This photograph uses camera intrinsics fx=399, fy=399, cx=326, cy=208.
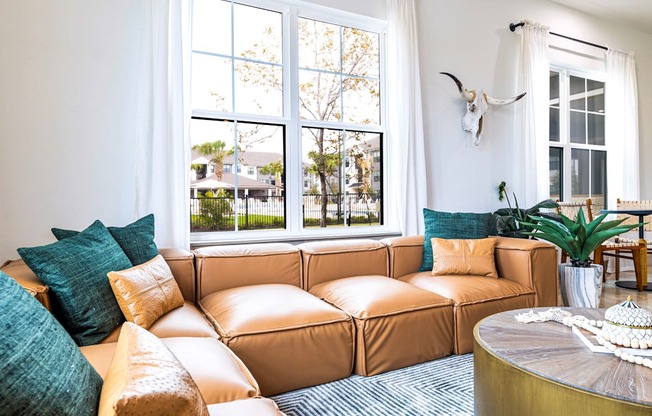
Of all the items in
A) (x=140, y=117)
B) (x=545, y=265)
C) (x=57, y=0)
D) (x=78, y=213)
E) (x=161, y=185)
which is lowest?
(x=545, y=265)

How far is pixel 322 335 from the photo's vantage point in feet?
6.42

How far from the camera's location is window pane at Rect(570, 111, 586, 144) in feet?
16.3

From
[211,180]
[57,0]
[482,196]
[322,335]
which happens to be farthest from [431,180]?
[57,0]

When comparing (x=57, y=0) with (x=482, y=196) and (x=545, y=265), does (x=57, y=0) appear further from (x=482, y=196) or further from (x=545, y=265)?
(x=482, y=196)

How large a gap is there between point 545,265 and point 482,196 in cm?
146

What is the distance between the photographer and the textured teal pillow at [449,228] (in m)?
2.91

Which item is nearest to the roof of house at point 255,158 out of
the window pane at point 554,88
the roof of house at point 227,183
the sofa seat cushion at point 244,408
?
the roof of house at point 227,183

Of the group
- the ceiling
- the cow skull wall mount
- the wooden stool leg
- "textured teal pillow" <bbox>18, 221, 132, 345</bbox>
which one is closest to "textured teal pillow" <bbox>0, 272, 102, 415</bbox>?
"textured teal pillow" <bbox>18, 221, 132, 345</bbox>

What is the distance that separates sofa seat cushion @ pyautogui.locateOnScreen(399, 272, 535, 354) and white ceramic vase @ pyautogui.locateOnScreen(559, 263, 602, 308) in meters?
0.33

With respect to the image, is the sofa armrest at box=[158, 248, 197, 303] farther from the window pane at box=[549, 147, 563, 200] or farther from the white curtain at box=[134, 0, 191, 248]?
the window pane at box=[549, 147, 563, 200]

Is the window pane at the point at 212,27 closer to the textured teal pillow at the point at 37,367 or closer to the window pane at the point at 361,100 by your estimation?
the window pane at the point at 361,100

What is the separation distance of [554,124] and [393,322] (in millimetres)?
3957

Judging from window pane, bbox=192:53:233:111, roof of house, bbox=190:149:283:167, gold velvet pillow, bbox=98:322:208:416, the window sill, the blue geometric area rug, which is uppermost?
window pane, bbox=192:53:233:111

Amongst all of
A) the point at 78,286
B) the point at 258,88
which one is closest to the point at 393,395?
the point at 78,286
